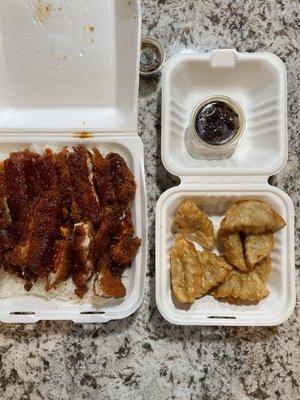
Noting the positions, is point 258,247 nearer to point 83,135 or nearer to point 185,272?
point 185,272

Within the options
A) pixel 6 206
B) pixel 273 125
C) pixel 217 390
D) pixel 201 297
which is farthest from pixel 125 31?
pixel 217 390

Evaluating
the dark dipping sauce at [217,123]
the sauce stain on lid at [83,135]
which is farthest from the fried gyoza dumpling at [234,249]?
the sauce stain on lid at [83,135]

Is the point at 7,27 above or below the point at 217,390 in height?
above

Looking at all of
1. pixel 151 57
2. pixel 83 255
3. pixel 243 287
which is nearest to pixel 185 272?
pixel 243 287

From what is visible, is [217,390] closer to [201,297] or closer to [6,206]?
[201,297]

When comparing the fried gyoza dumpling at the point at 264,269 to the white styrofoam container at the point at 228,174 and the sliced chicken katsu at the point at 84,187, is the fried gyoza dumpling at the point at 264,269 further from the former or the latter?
the sliced chicken katsu at the point at 84,187

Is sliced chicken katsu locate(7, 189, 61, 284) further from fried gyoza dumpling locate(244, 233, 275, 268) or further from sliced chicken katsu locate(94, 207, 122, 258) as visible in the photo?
fried gyoza dumpling locate(244, 233, 275, 268)
